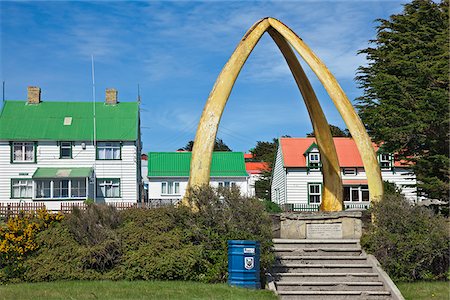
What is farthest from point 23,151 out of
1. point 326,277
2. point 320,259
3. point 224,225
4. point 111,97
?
point 326,277

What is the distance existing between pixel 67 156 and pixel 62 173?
6.01 feet

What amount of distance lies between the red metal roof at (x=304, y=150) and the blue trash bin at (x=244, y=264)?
3420cm

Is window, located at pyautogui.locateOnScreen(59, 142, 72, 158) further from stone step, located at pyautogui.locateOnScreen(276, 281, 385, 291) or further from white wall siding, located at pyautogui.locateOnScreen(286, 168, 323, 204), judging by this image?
stone step, located at pyautogui.locateOnScreen(276, 281, 385, 291)

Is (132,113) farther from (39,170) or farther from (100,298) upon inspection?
(100,298)

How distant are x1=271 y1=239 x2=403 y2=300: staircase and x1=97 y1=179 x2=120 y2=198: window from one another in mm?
29923

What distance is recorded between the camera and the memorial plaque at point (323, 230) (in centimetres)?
1708

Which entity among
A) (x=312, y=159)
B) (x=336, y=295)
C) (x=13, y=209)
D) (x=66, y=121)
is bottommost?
(x=336, y=295)

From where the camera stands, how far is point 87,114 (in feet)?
153

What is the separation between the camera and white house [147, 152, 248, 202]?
50969 millimetres

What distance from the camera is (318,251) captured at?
1588 centimetres

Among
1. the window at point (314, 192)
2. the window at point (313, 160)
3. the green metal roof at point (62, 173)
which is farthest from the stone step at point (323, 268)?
the window at point (314, 192)

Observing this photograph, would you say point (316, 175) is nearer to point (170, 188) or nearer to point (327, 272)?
point (170, 188)

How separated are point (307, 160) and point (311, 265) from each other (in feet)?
109

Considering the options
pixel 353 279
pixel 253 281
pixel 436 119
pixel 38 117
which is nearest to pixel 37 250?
pixel 253 281
